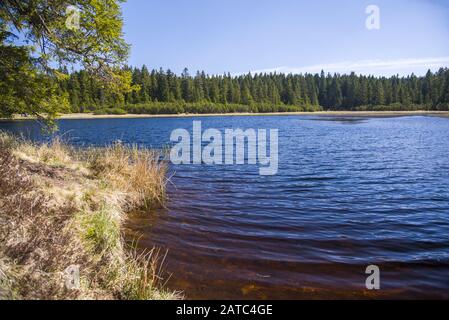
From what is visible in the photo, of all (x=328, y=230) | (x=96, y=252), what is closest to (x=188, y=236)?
(x=96, y=252)

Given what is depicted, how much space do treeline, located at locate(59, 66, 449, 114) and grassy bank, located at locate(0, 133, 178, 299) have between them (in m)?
103

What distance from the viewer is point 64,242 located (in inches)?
212

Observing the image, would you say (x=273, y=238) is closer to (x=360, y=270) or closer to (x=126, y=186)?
(x=360, y=270)

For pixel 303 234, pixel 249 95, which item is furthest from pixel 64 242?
pixel 249 95

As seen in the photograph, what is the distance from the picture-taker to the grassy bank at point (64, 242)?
14.2 ft

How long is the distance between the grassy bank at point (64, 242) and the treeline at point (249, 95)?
338ft

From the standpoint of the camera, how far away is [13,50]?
11.1m

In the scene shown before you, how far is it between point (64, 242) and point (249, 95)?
13303 centimetres
